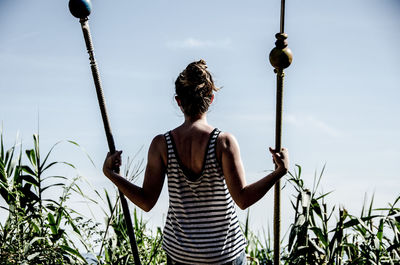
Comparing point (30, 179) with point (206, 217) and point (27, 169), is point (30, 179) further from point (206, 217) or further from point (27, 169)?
point (206, 217)

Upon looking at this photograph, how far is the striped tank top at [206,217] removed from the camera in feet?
6.57

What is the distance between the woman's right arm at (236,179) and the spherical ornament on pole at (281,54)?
1.52 ft

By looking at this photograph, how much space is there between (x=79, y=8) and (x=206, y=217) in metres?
1.11

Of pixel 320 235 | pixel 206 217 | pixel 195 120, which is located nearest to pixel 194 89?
pixel 195 120

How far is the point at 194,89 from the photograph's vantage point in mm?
2090

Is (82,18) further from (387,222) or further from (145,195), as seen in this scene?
(387,222)

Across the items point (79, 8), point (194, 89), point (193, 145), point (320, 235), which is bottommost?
point (320, 235)

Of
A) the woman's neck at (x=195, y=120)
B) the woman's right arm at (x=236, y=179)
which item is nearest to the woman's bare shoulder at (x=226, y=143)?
the woman's right arm at (x=236, y=179)

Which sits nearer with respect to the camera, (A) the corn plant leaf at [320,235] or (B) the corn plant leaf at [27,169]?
(A) the corn plant leaf at [320,235]

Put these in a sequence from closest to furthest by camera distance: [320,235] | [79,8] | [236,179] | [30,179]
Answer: [236,179] → [79,8] → [320,235] → [30,179]

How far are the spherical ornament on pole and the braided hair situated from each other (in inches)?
13.3

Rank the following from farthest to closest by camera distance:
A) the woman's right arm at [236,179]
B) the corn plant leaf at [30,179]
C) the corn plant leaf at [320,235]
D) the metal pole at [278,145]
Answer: the corn plant leaf at [30,179]
the corn plant leaf at [320,235]
the metal pole at [278,145]
the woman's right arm at [236,179]

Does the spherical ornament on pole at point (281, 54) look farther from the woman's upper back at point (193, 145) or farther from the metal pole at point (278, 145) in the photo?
the woman's upper back at point (193, 145)

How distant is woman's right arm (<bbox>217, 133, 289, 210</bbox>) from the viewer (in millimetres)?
1991
